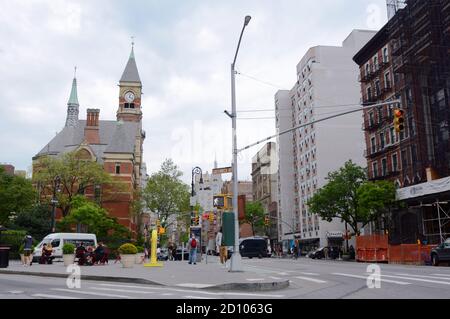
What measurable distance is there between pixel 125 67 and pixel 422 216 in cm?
7541

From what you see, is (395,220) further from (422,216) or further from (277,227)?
(277,227)

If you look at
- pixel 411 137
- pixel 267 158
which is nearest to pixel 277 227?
pixel 267 158

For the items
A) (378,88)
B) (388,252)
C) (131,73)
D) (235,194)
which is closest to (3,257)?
(235,194)

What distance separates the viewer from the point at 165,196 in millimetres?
73750

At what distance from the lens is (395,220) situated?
147ft

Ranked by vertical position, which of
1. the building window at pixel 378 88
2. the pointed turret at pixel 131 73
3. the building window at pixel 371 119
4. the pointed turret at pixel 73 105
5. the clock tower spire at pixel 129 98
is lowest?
the building window at pixel 371 119

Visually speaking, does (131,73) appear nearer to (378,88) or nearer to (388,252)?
(378,88)

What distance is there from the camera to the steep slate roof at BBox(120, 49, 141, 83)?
98.2 meters

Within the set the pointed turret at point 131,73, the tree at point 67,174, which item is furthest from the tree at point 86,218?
the pointed turret at point 131,73

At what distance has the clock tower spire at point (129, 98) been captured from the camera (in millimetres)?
96250

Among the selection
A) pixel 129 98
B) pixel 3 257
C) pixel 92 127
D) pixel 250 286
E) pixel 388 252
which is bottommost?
pixel 250 286

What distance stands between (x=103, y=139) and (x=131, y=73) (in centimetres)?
2039

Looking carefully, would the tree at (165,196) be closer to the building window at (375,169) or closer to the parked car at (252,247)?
the parked car at (252,247)

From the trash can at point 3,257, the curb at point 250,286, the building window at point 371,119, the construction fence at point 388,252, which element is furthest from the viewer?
the building window at point 371,119
